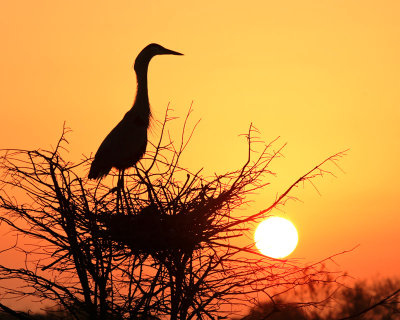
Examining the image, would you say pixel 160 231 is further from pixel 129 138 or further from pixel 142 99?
pixel 142 99

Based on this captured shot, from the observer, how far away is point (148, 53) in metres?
12.7

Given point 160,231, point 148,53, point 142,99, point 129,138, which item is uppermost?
point 148,53

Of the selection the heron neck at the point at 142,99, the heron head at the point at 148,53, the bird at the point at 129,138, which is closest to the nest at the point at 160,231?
the bird at the point at 129,138

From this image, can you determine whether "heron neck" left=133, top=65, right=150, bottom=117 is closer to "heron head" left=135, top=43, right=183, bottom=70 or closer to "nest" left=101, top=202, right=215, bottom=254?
"heron head" left=135, top=43, right=183, bottom=70

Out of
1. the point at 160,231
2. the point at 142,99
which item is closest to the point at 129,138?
the point at 142,99

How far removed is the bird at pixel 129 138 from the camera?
1130cm

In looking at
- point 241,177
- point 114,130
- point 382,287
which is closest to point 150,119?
point 114,130

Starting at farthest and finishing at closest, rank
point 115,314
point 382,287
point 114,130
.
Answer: point 382,287
point 114,130
point 115,314

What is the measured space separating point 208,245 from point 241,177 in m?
0.75

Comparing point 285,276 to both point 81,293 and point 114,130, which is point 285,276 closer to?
point 81,293

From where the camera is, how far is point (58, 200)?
7.21 m

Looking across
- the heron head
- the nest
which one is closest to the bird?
the heron head

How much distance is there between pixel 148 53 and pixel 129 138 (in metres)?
1.82

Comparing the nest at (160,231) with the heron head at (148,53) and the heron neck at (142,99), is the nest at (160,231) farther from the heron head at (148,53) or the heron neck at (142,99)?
the heron head at (148,53)
